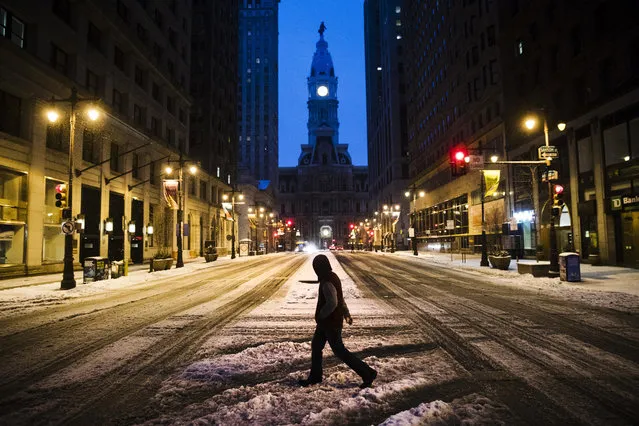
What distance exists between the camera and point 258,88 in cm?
13175

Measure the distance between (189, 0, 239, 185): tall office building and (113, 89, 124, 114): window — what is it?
71.2 feet

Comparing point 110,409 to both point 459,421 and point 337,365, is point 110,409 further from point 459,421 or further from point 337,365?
point 459,421

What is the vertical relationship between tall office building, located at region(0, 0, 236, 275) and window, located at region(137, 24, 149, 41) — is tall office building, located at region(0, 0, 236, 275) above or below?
below

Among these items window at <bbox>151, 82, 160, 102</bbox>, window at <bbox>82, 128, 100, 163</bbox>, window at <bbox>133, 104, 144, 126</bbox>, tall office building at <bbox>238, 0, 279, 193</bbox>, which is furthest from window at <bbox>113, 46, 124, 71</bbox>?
tall office building at <bbox>238, 0, 279, 193</bbox>

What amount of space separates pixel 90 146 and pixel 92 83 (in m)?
4.72

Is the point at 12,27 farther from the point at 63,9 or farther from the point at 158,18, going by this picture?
the point at 158,18

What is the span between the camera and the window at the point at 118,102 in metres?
33.1

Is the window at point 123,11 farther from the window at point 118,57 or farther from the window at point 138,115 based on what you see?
the window at point 138,115

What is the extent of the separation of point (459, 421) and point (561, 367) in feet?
8.88

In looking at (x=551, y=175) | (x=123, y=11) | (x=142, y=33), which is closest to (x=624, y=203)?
(x=551, y=175)

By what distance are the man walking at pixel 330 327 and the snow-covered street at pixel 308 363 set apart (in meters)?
0.21

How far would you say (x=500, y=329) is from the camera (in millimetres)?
8391

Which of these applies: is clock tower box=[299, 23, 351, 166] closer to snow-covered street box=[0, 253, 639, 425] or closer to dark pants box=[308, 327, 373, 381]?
snow-covered street box=[0, 253, 639, 425]

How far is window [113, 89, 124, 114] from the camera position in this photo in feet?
109
